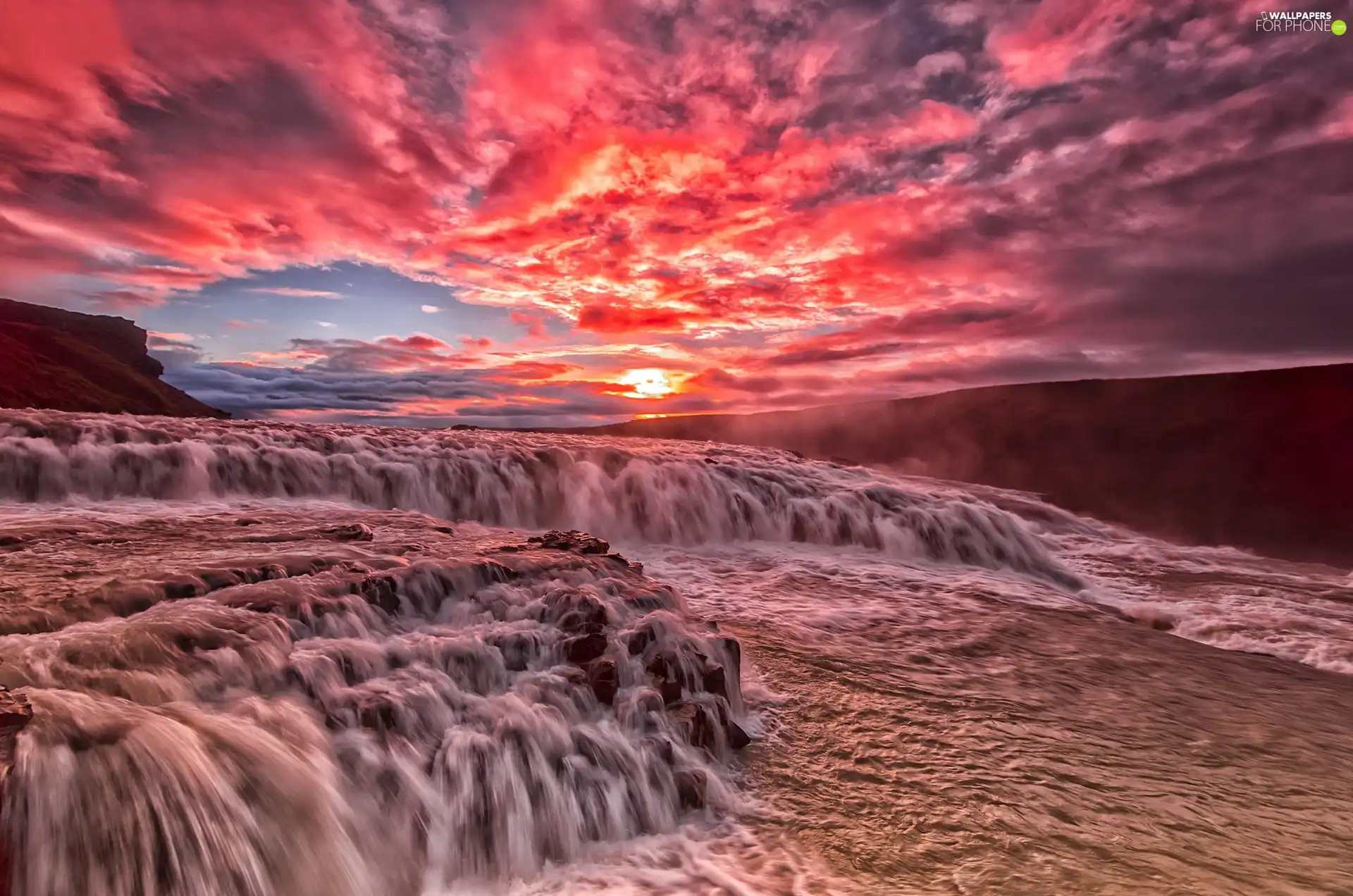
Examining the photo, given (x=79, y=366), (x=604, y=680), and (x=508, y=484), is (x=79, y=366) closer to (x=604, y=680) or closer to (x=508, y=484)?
(x=508, y=484)

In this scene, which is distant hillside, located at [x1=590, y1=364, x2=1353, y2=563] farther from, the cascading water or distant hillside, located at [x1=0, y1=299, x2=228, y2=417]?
distant hillside, located at [x1=0, y1=299, x2=228, y2=417]

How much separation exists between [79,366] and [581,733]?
113 metres

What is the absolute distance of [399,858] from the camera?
338 cm

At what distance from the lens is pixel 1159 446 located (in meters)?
41.3

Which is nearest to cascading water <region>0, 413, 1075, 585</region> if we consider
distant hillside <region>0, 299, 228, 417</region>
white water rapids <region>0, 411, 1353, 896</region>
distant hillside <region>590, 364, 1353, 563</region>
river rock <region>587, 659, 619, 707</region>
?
white water rapids <region>0, 411, 1353, 896</region>

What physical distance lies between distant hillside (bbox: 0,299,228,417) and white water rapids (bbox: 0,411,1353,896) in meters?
64.3

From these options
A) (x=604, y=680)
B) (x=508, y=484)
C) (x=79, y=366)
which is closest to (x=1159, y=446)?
(x=508, y=484)

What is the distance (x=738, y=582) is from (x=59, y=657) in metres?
9.14

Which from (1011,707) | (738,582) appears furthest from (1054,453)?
(1011,707)

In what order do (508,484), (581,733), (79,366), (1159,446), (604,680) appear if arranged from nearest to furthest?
(581,733)
(604,680)
(508,484)
(1159,446)
(79,366)

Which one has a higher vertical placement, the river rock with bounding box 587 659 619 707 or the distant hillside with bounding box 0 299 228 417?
the distant hillside with bounding box 0 299 228 417

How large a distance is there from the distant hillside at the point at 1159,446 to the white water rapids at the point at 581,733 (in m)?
28.8

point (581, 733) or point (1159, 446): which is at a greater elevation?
point (1159, 446)

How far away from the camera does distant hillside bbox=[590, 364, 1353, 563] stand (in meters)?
32.1
